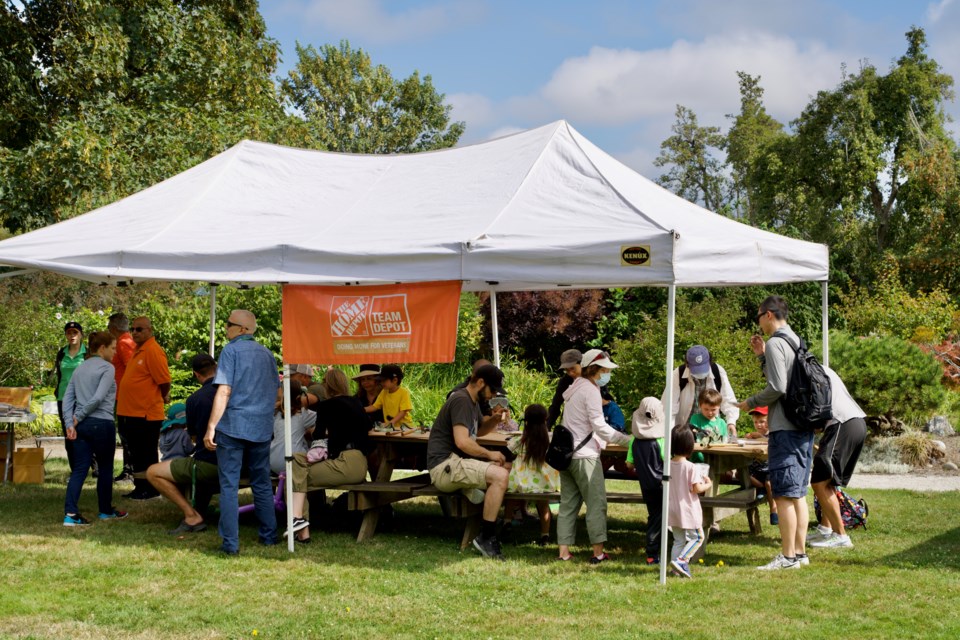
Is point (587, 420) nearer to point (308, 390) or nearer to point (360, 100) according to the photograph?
point (308, 390)

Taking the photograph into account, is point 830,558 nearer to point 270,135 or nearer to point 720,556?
point 720,556

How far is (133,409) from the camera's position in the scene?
34.0 ft

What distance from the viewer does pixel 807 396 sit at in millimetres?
7344

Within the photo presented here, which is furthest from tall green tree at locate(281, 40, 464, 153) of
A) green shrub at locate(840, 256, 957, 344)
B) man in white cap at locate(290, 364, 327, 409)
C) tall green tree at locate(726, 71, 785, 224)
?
man in white cap at locate(290, 364, 327, 409)

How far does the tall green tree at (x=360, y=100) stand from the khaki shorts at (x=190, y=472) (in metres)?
37.5

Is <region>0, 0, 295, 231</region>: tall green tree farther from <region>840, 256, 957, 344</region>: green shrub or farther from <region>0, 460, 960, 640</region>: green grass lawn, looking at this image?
<region>840, 256, 957, 344</region>: green shrub

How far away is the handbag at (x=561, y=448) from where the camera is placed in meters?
7.80

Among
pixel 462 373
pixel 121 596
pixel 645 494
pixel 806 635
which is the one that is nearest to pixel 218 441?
pixel 121 596

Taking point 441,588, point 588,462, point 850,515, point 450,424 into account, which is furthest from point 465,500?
point 850,515

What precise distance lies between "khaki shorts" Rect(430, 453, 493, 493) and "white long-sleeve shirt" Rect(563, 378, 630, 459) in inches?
30.7

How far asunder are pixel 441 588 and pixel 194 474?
9.35ft

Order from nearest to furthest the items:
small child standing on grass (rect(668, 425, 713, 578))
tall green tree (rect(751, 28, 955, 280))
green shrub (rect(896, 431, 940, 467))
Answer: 1. small child standing on grass (rect(668, 425, 713, 578))
2. green shrub (rect(896, 431, 940, 467))
3. tall green tree (rect(751, 28, 955, 280))

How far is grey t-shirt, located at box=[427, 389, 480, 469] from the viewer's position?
8.30 meters

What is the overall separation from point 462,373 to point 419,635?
39.4ft
